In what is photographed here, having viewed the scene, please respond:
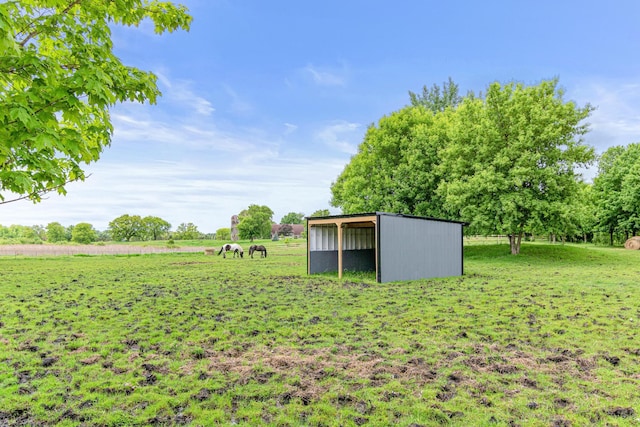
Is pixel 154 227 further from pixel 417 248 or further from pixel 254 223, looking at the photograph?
pixel 417 248

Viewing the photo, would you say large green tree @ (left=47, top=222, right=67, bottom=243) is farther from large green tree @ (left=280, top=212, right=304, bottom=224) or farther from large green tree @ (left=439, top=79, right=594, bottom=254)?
large green tree @ (left=439, top=79, right=594, bottom=254)

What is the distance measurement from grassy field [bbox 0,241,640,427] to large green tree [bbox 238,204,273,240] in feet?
170

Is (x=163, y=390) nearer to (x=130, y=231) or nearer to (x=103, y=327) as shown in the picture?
(x=103, y=327)

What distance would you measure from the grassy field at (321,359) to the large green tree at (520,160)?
1173cm

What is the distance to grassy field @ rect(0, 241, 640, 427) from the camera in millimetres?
3277

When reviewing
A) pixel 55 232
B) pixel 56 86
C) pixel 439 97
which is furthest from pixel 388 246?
pixel 55 232

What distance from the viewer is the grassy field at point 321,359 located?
3277 millimetres

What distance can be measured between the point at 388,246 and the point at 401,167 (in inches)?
571

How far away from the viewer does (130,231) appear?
69.2 m

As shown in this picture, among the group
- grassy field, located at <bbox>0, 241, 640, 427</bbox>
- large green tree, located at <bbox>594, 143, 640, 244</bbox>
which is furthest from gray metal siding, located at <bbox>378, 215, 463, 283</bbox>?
large green tree, located at <bbox>594, 143, 640, 244</bbox>

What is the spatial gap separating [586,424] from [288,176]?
33.9m

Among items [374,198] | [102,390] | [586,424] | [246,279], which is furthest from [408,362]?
[374,198]

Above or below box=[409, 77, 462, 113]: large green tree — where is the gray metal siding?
below

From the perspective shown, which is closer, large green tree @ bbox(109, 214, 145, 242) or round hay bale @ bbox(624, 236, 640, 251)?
round hay bale @ bbox(624, 236, 640, 251)
